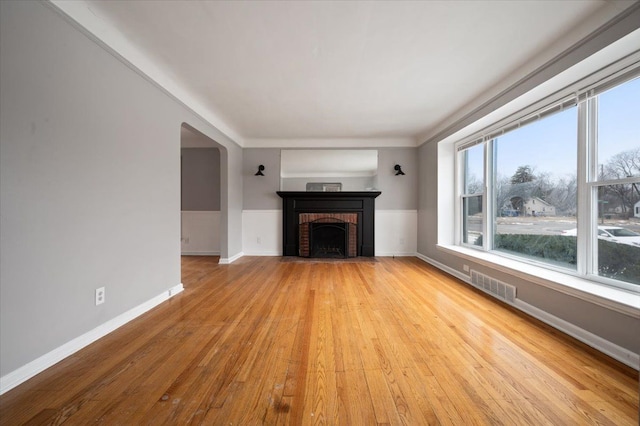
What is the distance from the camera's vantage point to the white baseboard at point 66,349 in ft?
3.97

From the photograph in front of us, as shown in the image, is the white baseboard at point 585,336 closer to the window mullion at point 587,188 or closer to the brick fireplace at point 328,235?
the window mullion at point 587,188

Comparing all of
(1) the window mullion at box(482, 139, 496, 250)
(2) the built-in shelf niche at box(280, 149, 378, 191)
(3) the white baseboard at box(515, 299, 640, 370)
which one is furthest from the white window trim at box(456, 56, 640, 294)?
(2) the built-in shelf niche at box(280, 149, 378, 191)

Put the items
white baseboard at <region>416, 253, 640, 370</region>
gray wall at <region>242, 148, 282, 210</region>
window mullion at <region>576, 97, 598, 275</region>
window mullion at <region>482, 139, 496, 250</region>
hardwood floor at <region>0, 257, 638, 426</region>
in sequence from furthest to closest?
gray wall at <region>242, 148, 282, 210</region>
window mullion at <region>482, 139, 496, 250</region>
window mullion at <region>576, 97, 598, 275</region>
white baseboard at <region>416, 253, 640, 370</region>
hardwood floor at <region>0, 257, 638, 426</region>

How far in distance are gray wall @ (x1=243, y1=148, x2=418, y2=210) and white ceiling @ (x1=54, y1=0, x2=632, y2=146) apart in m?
1.55

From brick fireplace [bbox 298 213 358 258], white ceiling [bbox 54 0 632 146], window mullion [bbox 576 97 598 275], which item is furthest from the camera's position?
brick fireplace [bbox 298 213 358 258]

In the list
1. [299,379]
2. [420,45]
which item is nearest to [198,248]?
[299,379]

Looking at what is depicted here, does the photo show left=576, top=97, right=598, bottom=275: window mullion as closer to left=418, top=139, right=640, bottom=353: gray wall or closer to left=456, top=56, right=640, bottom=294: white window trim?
left=456, top=56, right=640, bottom=294: white window trim

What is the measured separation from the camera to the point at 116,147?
6.06ft

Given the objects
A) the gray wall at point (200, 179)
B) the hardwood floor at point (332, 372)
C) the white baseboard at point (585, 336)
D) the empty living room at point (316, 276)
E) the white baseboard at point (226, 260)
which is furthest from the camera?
the gray wall at point (200, 179)

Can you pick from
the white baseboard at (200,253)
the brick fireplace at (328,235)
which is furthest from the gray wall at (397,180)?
the white baseboard at (200,253)

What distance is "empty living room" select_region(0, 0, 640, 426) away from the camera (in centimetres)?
119

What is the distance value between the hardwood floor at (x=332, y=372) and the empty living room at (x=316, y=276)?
0.04 ft

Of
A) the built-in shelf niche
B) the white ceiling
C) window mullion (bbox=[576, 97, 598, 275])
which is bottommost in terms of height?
window mullion (bbox=[576, 97, 598, 275])

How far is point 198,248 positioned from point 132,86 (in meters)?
3.53
